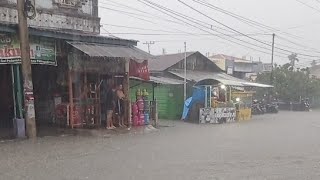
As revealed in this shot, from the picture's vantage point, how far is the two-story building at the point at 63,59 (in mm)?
15703

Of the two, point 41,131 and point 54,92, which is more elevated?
point 54,92

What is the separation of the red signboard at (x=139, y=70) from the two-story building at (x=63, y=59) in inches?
25.5

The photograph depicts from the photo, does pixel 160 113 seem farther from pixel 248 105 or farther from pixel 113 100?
pixel 113 100

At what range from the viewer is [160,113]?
29.2 m

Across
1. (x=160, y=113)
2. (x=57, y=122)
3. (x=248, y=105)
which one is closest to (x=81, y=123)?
(x=57, y=122)

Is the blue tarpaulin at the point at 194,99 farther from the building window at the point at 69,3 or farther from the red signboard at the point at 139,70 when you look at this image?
the building window at the point at 69,3

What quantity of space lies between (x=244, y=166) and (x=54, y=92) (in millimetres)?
11267

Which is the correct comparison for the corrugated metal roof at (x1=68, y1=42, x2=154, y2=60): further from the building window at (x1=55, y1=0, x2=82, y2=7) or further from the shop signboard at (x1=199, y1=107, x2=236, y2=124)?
the shop signboard at (x1=199, y1=107, x2=236, y2=124)

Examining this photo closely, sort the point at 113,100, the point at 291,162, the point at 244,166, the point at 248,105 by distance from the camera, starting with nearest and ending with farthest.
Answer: the point at 244,166, the point at 291,162, the point at 113,100, the point at 248,105

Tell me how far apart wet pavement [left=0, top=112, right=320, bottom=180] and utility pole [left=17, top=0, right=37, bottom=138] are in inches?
26.3

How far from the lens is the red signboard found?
20.2 metres

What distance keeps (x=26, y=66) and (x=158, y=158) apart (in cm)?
583

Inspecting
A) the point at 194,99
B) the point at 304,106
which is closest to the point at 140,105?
the point at 194,99

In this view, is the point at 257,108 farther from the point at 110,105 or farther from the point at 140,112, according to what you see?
the point at 110,105
